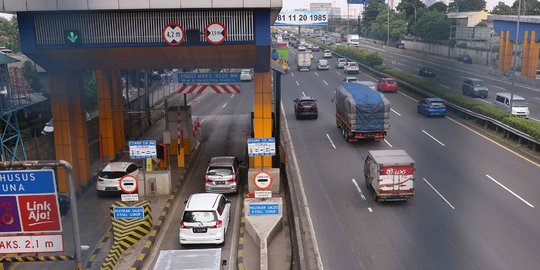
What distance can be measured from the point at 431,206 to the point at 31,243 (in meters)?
15.2

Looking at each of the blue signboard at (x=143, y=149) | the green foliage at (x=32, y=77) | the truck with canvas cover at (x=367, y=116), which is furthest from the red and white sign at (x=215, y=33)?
the green foliage at (x=32, y=77)

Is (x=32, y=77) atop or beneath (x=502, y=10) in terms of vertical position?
beneath

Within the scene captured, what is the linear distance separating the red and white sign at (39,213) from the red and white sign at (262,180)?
785 cm

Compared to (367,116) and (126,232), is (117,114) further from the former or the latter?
(367,116)

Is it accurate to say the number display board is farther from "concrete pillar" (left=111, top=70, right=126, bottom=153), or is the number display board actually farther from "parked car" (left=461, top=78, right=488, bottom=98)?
"concrete pillar" (left=111, top=70, right=126, bottom=153)

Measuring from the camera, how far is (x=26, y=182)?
920cm

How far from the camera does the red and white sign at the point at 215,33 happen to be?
59.0 feet

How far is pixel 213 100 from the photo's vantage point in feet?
185

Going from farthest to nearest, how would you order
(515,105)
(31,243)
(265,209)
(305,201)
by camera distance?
1. (515,105)
2. (305,201)
3. (265,209)
4. (31,243)

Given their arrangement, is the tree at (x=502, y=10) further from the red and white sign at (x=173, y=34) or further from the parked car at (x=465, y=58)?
the red and white sign at (x=173, y=34)

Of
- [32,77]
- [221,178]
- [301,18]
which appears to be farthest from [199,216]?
[301,18]

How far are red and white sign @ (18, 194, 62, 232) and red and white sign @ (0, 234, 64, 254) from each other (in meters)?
0.16

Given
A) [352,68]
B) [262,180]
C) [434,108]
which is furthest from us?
[352,68]

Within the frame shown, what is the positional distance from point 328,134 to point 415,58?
6873cm
